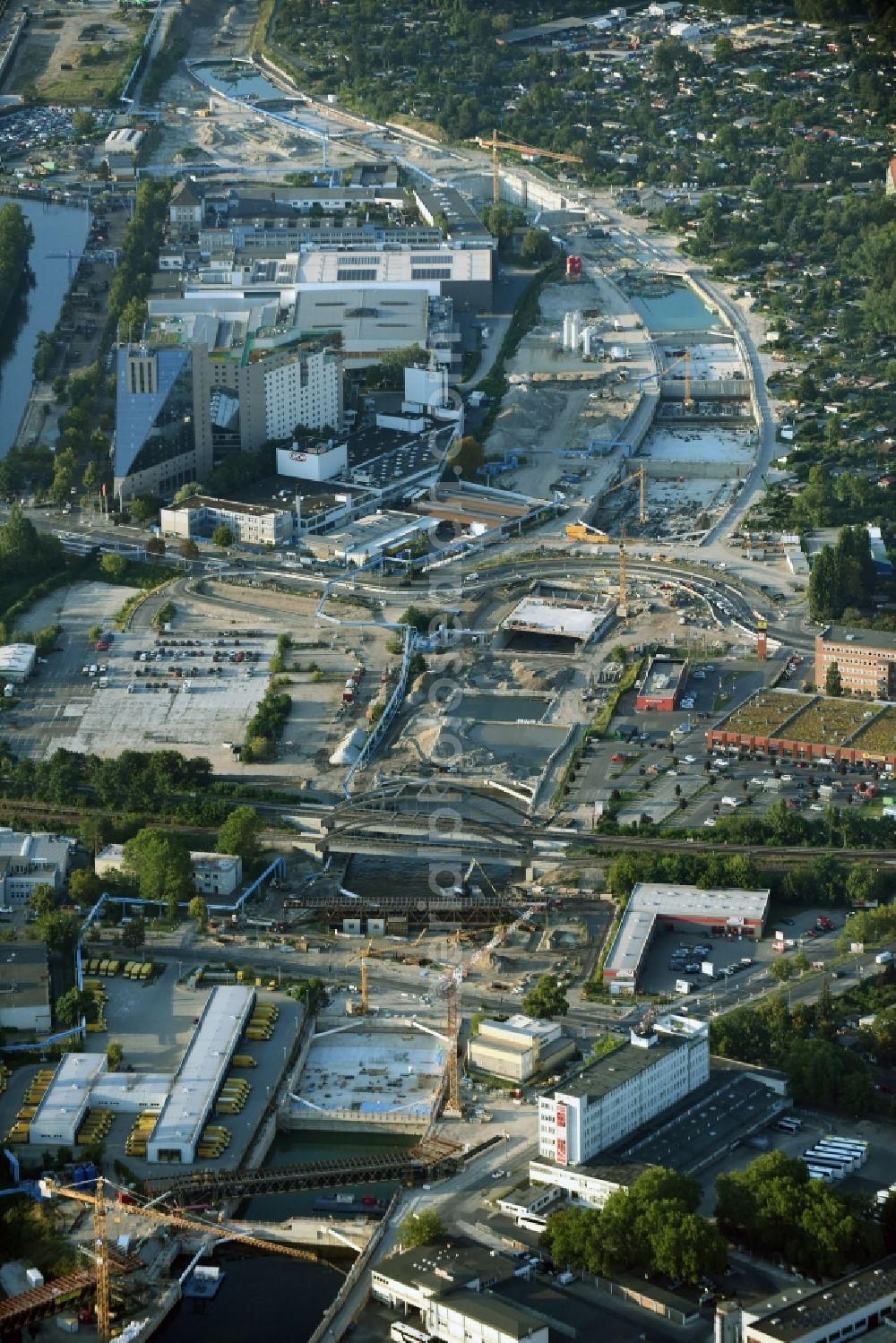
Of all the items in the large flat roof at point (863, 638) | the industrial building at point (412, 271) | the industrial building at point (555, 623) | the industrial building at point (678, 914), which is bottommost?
the industrial building at point (412, 271)

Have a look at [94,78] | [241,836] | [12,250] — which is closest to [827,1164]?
[241,836]

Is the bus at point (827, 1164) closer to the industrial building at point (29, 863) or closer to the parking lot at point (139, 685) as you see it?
the industrial building at point (29, 863)

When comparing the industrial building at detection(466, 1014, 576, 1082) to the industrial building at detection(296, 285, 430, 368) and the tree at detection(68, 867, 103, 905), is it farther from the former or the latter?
the industrial building at detection(296, 285, 430, 368)

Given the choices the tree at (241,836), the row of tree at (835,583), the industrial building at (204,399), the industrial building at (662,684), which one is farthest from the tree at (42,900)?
the industrial building at (204,399)

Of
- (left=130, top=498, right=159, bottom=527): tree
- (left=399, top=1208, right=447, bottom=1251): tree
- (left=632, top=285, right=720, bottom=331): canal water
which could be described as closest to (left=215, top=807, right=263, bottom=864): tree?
(left=399, top=1208, right=447, bottom=1251): tree

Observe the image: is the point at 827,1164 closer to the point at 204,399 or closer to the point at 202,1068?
the point at 202,1068

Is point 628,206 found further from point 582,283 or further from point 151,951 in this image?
point 151,951

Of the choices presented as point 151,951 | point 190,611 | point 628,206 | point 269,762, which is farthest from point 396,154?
point 151,951
